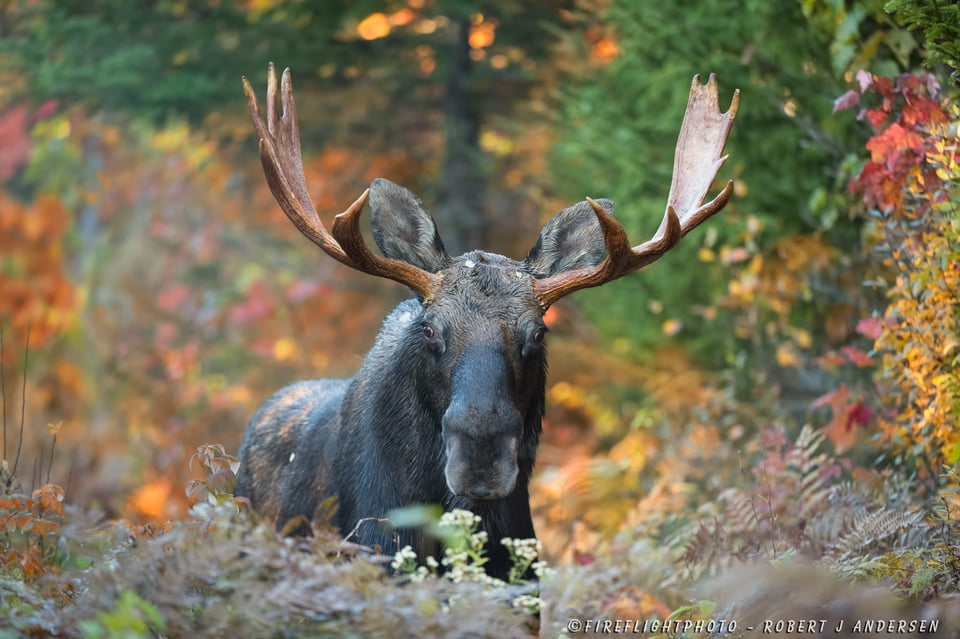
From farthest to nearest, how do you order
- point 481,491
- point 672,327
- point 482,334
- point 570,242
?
point 672,327
point 570,242
point 482,334
point 481,491

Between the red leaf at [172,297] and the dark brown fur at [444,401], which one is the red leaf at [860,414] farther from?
the red leaf at [172,297]

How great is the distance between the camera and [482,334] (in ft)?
17.7

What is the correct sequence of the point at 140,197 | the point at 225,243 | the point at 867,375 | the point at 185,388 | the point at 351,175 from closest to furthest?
the point at 867,375 → the point at 351,175 → the point at 185,388 → the point at 225,243 → the point at 140,197

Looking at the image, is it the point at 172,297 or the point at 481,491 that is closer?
the point at 481,491

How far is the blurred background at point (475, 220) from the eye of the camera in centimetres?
891

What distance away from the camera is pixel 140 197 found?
2177cm

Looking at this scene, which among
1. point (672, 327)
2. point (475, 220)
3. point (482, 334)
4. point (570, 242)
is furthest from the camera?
point (475, 220)

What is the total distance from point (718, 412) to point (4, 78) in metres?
8.13

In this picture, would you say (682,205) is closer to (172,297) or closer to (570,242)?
(570,242)

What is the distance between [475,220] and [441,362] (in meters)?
8.77

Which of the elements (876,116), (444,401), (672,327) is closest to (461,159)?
(672,327)

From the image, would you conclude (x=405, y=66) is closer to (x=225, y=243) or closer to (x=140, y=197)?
(x=225, y=243)

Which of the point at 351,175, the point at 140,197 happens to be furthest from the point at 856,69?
the point at 140,197

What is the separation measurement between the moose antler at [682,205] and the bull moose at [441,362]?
0.04ft
